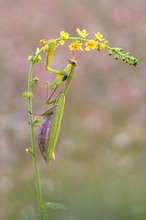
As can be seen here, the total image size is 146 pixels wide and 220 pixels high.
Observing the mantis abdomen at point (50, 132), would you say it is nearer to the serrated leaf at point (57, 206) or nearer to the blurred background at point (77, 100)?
the serrated leaf at point (57, 206)

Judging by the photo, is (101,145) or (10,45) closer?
(101,145)

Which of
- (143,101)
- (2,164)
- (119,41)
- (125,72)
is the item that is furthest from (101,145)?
(119,41)

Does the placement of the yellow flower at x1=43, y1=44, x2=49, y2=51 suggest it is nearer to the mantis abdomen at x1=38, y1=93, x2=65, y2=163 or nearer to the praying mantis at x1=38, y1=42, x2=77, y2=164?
the praying mantis at x1=38, y1=42, x2=77, y2=164

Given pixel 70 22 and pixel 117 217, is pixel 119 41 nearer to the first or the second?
pixel 70 22

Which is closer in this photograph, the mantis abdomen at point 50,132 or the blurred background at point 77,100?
the mantis abdomen at point 50,132

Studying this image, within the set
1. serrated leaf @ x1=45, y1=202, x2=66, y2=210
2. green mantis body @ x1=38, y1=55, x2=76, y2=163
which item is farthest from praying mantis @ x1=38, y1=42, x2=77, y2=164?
serrated leaf @ x1=45, y1=202, x2=66, y2=210

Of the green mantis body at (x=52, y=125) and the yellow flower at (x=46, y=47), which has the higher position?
the yellow flower at (x=46, y=47)

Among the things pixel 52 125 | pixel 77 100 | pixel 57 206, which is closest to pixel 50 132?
pixel 52 125

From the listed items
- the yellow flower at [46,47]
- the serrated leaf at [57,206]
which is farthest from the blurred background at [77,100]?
the yellow flower at [46,47]
